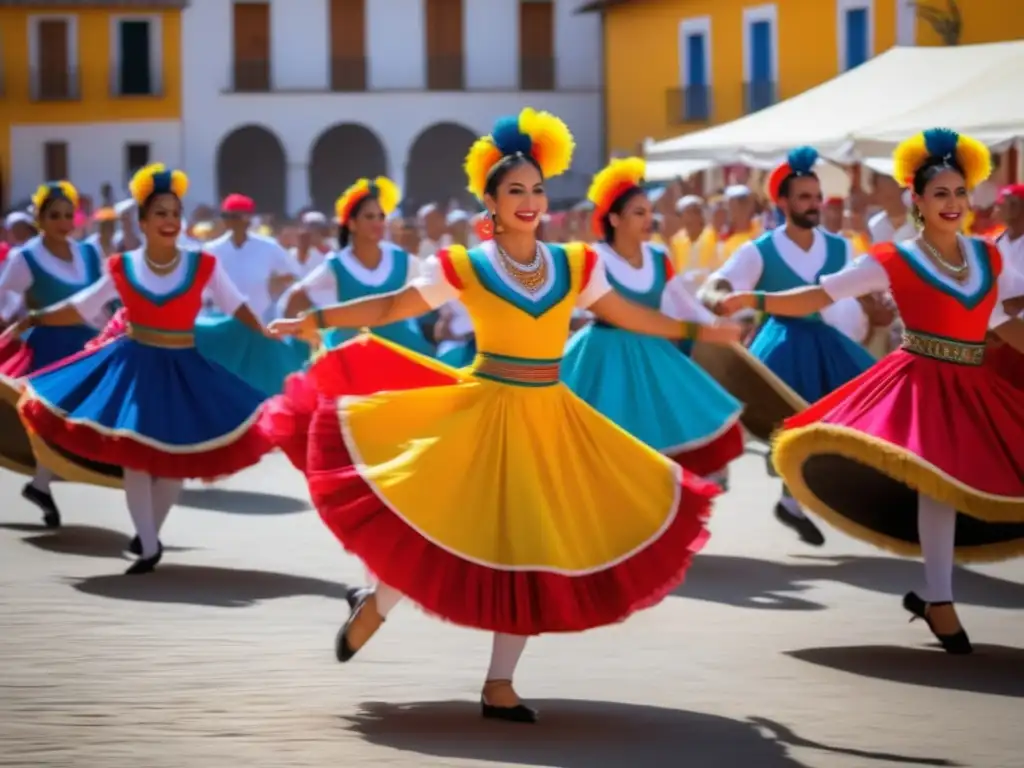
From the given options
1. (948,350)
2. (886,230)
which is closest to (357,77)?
(886,230)

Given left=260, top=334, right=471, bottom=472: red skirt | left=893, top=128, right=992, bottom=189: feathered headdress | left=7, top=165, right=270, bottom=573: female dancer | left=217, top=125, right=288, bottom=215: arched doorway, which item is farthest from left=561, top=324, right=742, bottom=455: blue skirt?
left=217, top=125, right=288, bottom=215: arched doorway

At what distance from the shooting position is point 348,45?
2446 inches

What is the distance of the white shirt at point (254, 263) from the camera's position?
725 inches

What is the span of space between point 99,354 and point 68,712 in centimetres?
399

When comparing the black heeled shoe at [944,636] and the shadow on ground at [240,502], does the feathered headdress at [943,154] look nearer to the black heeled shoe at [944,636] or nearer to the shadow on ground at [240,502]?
the black heeled shoe at [944,636]

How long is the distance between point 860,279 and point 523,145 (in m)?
1.60

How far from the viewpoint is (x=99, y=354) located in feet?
36.7

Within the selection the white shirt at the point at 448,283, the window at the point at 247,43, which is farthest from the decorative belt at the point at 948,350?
the window at the point at 247,43

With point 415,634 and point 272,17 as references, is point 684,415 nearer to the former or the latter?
point 415,634

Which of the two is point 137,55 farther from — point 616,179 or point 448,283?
point 448,283

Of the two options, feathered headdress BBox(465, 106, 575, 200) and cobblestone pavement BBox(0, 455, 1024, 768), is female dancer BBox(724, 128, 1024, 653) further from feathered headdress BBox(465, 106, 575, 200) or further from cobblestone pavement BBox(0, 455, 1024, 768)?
feathered headdress BBox(465, 106, 575, 200)

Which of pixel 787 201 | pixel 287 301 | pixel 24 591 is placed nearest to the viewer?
pixel 24 591

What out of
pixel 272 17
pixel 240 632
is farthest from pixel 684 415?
pixel 272 17

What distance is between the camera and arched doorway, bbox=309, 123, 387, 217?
2594 inches
